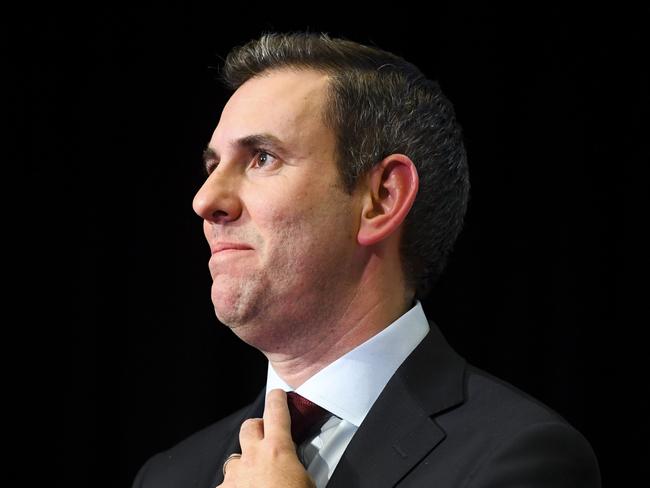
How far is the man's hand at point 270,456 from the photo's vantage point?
1819 mm

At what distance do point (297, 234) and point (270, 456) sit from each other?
429 mm

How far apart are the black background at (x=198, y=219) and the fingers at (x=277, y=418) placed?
1593mm

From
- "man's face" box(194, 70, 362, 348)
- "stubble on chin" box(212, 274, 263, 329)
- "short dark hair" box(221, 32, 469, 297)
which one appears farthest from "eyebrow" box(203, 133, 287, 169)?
"stubble on chin" box(212, 274, 263, 329)

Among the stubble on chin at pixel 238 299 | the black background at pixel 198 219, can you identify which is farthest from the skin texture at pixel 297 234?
the black background at pixel 198 219

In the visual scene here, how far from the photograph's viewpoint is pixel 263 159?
81.9 inches

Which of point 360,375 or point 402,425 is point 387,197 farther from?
point 402,425

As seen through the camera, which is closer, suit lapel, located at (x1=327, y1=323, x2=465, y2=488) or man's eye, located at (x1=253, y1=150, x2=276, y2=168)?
suit lapel, located at (x1=327, y1=323, x2=465, y2=488)

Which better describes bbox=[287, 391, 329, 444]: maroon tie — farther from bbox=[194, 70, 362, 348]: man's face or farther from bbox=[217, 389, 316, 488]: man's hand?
bbox=[194, 70, 362, 348]: man's face

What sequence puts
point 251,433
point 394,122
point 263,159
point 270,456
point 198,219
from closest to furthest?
point 270,456
point 251,433
point 263,159
point 394,122
point 198,219

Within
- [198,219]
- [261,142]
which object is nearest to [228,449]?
[261,142]

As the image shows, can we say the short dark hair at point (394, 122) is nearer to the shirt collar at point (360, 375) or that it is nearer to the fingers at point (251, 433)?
the shirt collar at point (360, 375)

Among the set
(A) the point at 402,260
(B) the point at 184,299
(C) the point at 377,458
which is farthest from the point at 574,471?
(B) the point at 184,299

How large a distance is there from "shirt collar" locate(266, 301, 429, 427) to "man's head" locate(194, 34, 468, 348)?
8 cm

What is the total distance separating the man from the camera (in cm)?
187
